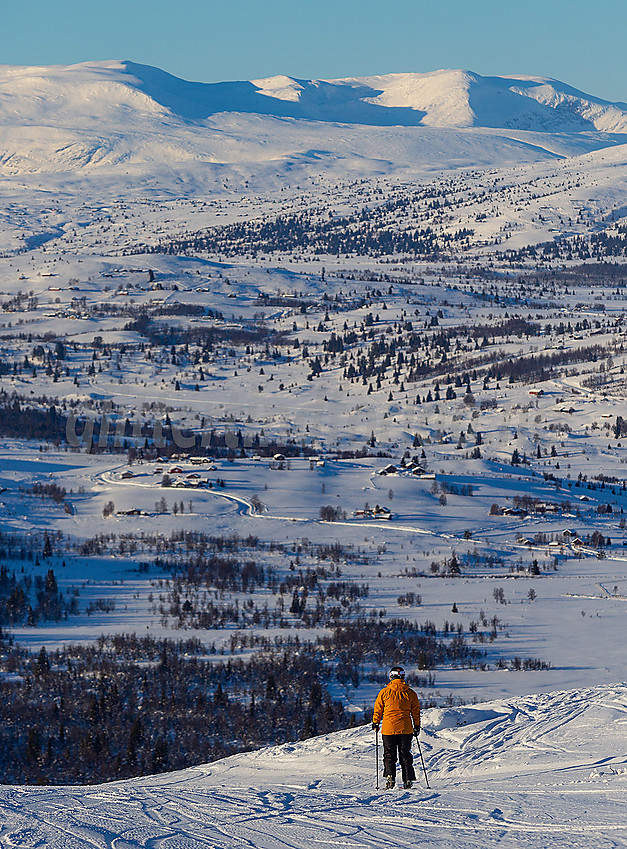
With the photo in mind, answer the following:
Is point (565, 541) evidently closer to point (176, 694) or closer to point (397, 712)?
point (176, 694)

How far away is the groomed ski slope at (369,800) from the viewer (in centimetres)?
1570

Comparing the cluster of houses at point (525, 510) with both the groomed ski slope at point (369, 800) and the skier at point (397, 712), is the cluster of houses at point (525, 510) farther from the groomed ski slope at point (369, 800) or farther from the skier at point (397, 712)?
the skier at point (397, 712)

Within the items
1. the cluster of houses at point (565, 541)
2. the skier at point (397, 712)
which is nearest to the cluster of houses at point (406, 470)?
the cluster of houses at point (565, 541)

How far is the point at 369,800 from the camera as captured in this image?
727 inches

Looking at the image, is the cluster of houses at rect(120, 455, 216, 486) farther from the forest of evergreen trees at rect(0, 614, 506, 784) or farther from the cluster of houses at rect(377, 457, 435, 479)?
the forest of evergreen trees at rect(0, 614, 506, 784)

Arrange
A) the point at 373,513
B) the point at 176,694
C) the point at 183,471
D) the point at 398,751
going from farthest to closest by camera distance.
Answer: the point at 183,471 < the point at 373,513 < the point at 176,694 < the point at 398,751

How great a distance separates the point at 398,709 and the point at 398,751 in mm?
A: 1464

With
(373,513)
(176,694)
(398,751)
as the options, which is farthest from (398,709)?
(373,513)

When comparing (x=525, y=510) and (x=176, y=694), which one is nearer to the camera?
(x=176, y=694)

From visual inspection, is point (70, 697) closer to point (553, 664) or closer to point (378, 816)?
point (553, 664)

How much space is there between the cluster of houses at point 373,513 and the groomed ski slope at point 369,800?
5830 cm

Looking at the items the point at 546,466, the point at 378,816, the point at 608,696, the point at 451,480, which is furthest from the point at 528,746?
the point at 546,466

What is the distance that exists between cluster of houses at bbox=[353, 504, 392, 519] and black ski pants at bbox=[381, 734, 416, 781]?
66.2m

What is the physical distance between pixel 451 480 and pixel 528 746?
72.2m
